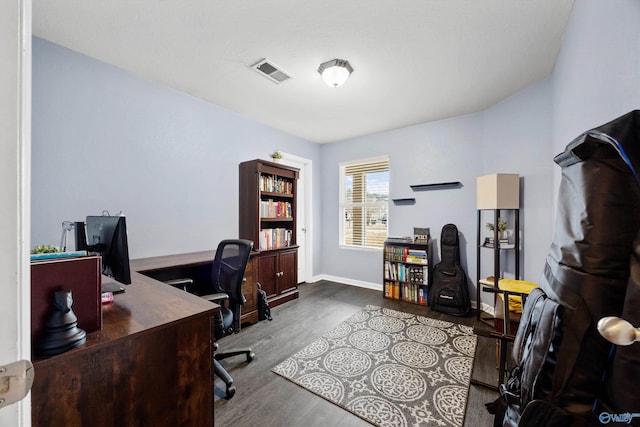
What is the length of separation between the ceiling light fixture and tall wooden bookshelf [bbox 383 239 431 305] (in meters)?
2.27

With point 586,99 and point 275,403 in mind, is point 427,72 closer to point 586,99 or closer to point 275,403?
point 586,99

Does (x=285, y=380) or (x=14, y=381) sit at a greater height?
(x=14, y=381)

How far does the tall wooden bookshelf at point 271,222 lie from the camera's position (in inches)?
125

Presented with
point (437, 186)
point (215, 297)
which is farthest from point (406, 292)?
point (215, 297)

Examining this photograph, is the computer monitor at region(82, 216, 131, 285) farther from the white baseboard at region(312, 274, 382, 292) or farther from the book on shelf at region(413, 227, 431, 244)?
the white baseboard at region(312, 274, 382, 292)

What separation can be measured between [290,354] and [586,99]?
2641mm

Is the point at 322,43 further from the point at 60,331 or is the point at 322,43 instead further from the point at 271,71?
the point at 60,331

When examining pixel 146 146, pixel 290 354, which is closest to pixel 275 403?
pixel 290 354

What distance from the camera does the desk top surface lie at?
96 cm

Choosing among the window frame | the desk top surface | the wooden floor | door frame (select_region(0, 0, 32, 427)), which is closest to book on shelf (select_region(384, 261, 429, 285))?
the wooden floor

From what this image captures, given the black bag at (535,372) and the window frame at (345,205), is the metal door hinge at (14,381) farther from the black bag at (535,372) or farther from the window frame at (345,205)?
the window frame at (345,205)

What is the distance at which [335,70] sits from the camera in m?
2.21

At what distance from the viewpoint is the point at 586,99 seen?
56.2 inches

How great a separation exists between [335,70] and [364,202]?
246 centimetres
